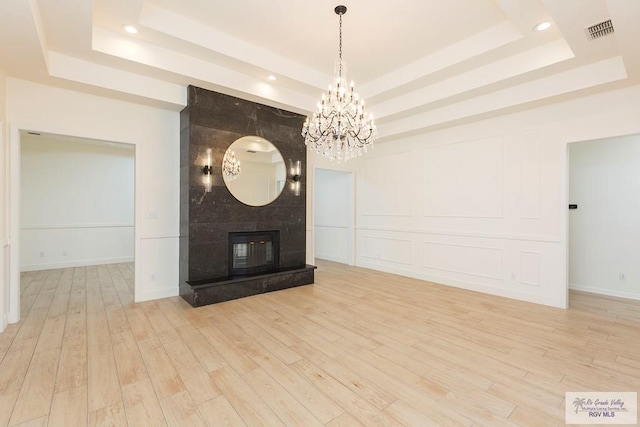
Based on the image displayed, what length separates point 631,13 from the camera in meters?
2.37

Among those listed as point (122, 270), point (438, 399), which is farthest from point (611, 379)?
point (122, 270)

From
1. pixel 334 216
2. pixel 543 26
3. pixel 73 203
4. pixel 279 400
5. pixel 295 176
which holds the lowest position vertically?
pixel 279 400

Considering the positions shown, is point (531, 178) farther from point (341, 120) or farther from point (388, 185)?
point (341, 120)

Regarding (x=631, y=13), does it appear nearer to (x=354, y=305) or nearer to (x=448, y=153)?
(x=448, y=153)

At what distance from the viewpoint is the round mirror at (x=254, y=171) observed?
4.65 m

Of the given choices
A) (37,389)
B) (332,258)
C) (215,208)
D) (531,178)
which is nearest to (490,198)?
(531,178)

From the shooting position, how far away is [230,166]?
4625 millimetres

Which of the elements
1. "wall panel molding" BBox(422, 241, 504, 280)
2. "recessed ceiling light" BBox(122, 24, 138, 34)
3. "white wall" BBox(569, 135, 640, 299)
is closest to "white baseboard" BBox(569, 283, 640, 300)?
"white wall" BBox(569, 135, 640, 299)

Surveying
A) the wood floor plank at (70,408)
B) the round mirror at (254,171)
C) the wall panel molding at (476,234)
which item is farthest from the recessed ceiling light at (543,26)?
the wood floor plank at (70,408)

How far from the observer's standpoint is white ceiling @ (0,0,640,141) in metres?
2.84

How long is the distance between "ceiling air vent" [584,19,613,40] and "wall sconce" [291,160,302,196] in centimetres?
408

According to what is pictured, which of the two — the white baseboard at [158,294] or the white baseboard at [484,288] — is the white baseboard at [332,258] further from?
the white baseboard at [158,294]

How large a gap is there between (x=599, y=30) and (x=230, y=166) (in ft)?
15.4

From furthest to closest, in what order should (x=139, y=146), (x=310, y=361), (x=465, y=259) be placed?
(x=465, y=259), (x=139, y=146), (x=310, y=361)
